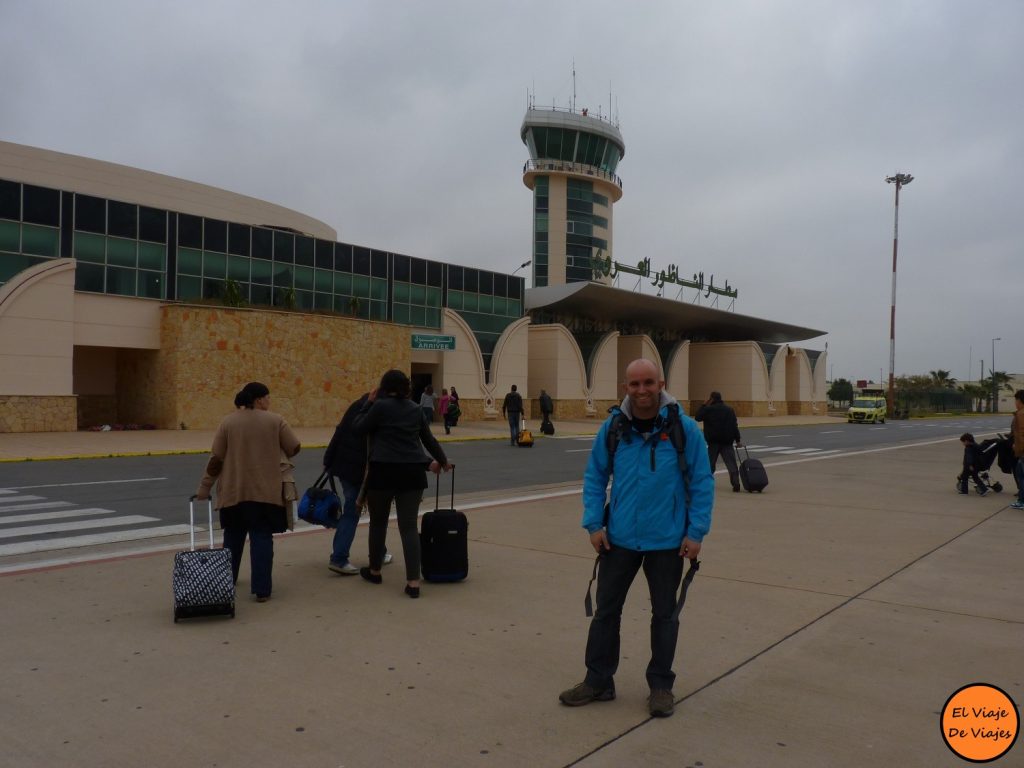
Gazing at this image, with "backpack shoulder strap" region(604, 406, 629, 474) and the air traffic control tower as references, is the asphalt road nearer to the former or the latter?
"backpack shoulder strap" region(604, 406, 629, 474)

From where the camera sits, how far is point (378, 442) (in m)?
6.50

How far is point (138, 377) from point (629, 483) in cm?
3102

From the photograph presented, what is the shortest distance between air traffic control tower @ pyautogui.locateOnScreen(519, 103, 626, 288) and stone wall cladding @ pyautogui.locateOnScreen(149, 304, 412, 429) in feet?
119

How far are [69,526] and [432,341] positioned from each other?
31.1 meters

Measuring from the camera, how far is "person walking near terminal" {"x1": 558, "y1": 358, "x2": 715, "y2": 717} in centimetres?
415

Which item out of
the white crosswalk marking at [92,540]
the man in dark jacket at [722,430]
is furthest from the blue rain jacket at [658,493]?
the man in dark jacket at [722,430]

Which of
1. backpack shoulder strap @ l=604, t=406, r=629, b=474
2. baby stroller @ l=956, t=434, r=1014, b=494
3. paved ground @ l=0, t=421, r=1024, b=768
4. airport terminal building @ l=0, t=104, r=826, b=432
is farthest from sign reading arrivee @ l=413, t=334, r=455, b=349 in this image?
backpack shoulder strap @ l=604, t=406, r=629, b=474

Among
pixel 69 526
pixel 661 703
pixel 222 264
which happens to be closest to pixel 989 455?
pixel 661 703

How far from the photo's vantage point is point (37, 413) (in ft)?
88.3

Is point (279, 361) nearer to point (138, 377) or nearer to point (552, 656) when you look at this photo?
point (138, 377)

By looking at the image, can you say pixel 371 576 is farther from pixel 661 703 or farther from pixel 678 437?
pixel 678 437

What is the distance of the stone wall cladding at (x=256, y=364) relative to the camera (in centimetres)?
2978

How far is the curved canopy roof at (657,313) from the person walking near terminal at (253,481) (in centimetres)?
4320

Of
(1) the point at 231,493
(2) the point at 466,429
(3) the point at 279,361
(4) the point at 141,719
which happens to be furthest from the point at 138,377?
(4) the point at 141,719
